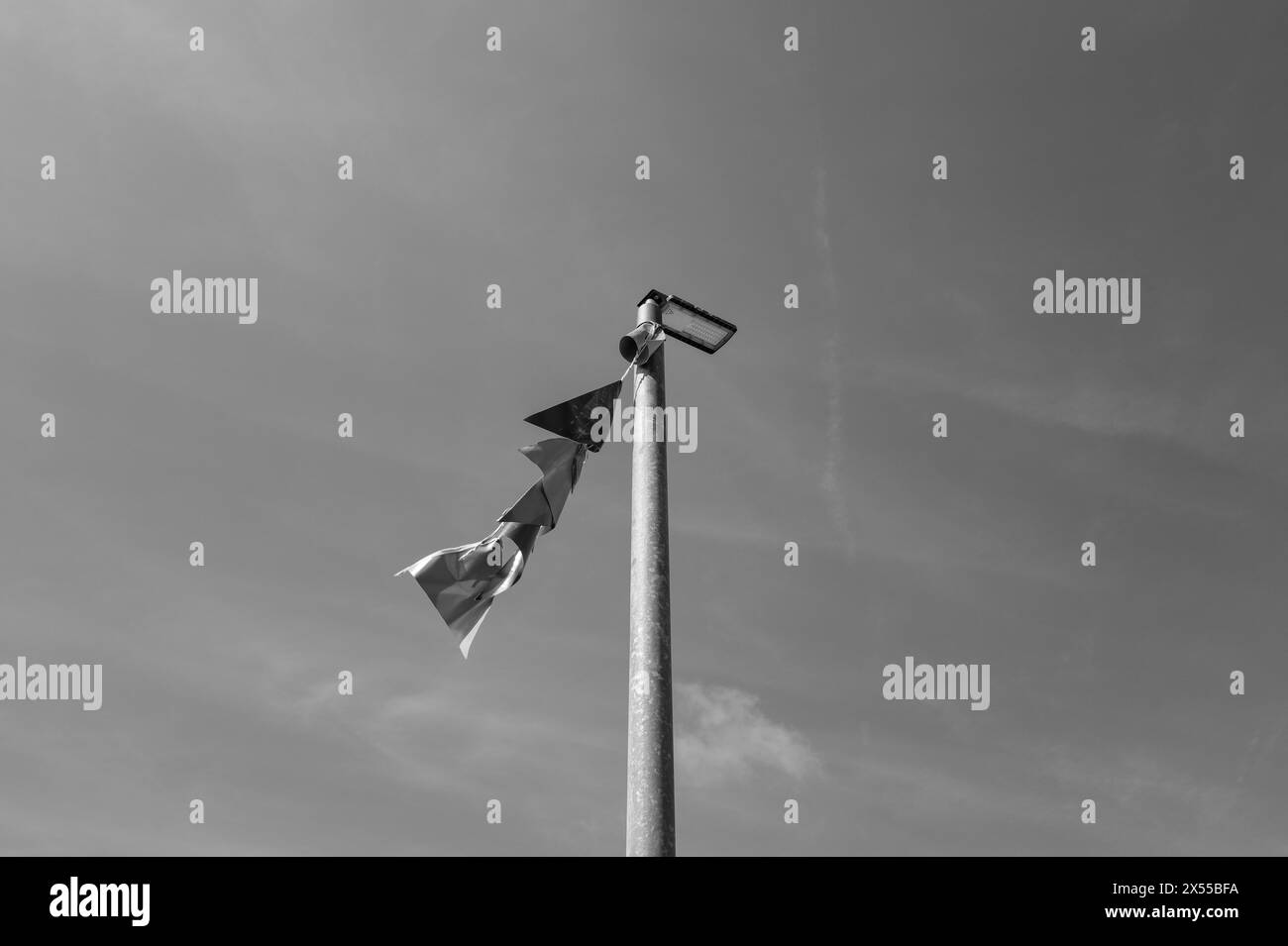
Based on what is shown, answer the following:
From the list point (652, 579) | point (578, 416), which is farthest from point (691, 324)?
point (652, 579)

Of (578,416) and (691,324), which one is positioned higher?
(691,324)

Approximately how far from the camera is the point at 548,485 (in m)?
10.1

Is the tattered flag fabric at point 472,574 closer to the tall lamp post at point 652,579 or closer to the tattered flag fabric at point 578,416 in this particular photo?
the tattered flag fabric at point 578,416

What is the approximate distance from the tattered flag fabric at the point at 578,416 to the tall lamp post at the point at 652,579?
1.42 meters

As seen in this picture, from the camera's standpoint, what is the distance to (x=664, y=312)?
8.89m

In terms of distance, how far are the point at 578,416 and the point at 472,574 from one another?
1.97 meters

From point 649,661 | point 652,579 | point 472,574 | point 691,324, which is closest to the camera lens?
point 649,661

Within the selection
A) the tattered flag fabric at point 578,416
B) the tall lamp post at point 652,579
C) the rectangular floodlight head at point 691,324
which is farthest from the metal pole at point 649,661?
the tattered flag fabric at point 578,416

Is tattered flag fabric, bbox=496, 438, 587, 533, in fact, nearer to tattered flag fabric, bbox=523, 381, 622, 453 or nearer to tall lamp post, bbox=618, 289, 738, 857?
tattered flag fabric, bbox=523, 381, 622, 453

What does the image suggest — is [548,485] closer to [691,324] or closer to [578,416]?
[578,416]
